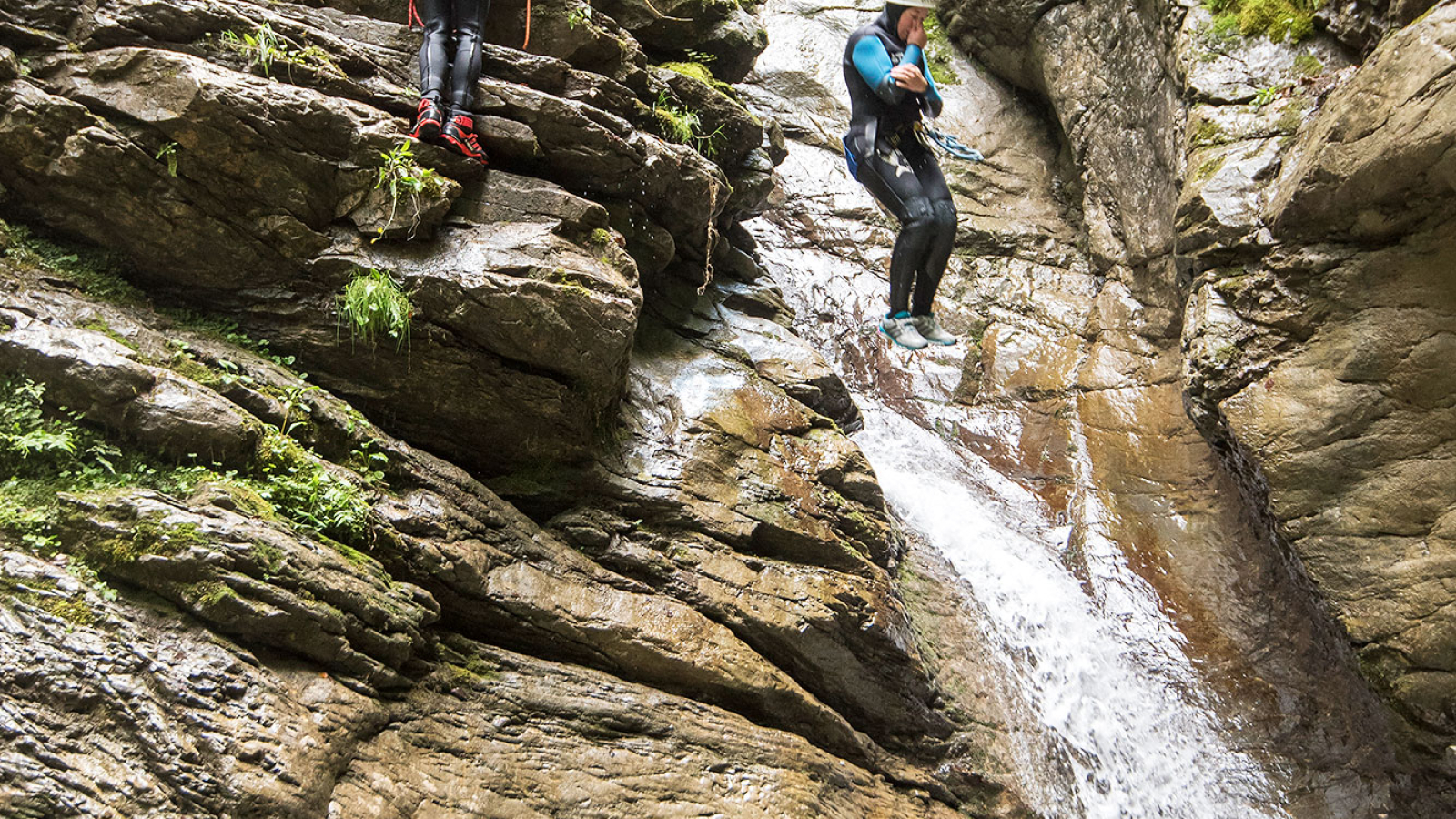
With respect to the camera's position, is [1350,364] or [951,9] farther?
[951,9]

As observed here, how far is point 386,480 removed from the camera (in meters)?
5.06

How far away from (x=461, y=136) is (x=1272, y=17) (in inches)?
307

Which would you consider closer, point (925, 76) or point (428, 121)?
point (428, 121)

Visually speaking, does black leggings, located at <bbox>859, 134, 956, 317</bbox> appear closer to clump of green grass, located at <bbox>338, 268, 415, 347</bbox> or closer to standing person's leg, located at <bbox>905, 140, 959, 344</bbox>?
standing person's leg, located at <bbox>905, 140, 959, 344</bbox>

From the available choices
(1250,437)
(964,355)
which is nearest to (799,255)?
(964,355)

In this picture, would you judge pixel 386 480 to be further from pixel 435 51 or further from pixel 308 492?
pixel 435 51

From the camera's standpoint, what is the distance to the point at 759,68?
13461 mm

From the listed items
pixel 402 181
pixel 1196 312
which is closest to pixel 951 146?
pixel 1196 312

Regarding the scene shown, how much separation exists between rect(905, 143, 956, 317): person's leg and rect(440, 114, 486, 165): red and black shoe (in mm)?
3296

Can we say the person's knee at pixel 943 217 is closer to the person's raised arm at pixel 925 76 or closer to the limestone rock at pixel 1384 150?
the person's raised arm at pixel 925 76

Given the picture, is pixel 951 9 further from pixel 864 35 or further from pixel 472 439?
pixel 472 439

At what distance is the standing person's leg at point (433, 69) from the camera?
5473 millimetres

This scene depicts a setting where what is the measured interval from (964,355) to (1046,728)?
5.07m

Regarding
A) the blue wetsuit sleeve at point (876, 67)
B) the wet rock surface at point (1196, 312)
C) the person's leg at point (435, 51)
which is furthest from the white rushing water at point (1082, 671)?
the person's leg at point (435, 51)
